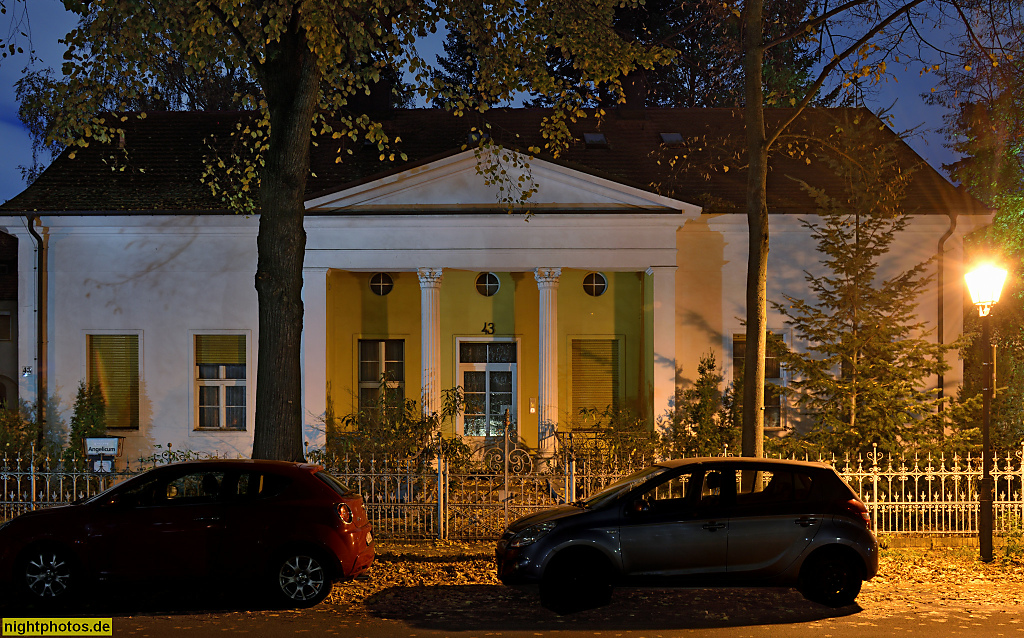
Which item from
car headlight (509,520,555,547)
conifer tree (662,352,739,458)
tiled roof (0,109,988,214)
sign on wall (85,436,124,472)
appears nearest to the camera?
car headlight (509,520,555,547)

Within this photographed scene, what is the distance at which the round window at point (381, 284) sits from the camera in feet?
58.8

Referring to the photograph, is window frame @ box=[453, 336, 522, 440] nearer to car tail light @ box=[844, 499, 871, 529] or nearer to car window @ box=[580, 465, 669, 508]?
car window @ box=[580, 465, 669, 508]

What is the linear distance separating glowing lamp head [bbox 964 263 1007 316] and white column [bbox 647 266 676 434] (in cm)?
686

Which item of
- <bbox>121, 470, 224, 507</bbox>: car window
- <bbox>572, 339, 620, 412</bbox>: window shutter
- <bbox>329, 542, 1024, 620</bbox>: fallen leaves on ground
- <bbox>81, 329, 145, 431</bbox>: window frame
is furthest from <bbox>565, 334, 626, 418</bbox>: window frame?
<bbox>121, 470, 224, 507</bbox>: car window

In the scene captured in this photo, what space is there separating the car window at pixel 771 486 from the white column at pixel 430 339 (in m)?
9.06

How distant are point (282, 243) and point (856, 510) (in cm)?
701

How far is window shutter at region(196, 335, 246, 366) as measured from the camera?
16875mm

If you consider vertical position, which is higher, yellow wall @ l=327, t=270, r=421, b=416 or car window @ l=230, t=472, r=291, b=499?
yellow wall @ l=327, t=270, r=421, b=416

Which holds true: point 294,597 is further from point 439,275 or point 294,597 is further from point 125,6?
point 439,275

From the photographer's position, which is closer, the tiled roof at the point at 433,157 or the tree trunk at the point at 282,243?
the tree trunk at the point at 282,243

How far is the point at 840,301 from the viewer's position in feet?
43.7

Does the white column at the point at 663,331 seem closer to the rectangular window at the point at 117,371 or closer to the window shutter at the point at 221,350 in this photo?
the window shutter at the point at 221,350

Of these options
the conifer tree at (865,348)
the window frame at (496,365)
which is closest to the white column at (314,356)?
the window frame at (496,365)

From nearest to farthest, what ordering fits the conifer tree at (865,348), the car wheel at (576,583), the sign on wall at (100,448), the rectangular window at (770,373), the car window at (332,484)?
the car wheel at (576,583) → the car window at (332,484) → the conifer tree at (865,348) → the sign on wall at (100,448) → the rectangular window at (770,373)
